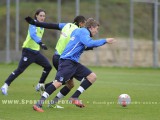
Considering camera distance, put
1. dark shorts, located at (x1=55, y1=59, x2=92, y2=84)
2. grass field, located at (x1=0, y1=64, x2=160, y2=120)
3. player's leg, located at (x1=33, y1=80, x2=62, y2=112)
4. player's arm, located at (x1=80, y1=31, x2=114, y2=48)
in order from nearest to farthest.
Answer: grass field, located at (x1=0, y1=64, x2=160, y2=120) → player's arm, located at (x1=80, y1=31, x2=114, y2=48) → player's leg, located at (x1=33, y1=80, x2=62, y2=112) → dark shorts, located at (x1=55, y1=59, x2=92, y2=84)

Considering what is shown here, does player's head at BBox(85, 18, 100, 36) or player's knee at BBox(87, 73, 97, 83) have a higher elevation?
player's head at BBox(85, 18, 100, 36)

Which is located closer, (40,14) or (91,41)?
(91,41)

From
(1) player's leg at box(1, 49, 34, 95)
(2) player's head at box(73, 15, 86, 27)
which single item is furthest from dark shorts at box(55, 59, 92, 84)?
(1) player's leg at box(1, 49, 34, 95)

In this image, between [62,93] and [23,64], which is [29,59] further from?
[62,93]

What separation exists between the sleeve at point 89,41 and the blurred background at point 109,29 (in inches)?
900

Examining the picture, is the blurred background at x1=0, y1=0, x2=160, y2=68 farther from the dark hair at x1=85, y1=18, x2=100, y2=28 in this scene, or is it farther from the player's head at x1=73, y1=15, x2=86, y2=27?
the dark hair at x1=85, y1=18, x2=100, y2=28

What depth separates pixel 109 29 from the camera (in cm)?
3947

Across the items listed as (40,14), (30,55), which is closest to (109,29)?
(30,55)

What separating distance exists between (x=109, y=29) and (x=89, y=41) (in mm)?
26784

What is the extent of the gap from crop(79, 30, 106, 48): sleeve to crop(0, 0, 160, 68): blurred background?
2286 cm

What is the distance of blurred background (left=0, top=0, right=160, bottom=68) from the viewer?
36281mm

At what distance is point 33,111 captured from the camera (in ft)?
41.8

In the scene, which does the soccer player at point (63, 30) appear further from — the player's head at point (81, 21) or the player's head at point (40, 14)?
the player's head at point (40, 14)

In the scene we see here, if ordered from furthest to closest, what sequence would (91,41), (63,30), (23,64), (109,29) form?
(109,29) < (23,64) < (63,30) < (91,41)
